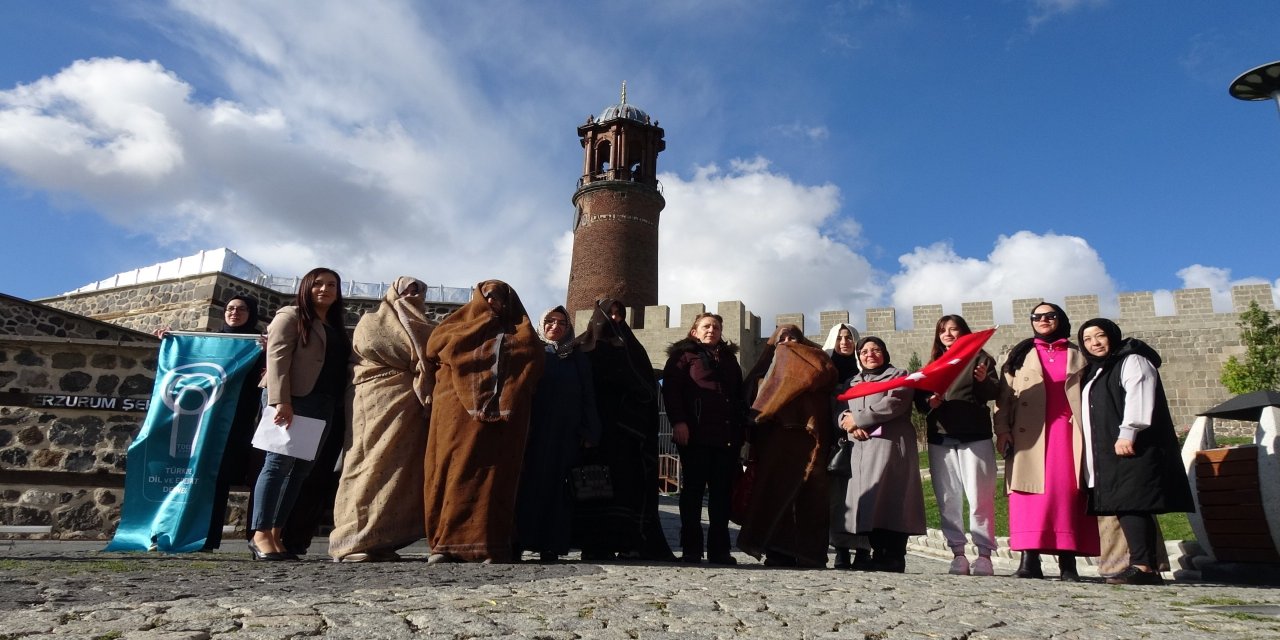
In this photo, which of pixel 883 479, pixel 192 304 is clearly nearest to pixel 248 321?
pixel 883 479

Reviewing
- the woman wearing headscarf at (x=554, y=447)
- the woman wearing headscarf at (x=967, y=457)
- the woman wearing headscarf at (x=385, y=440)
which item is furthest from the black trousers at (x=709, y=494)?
the woman wearing headscarf at (x=385, y=440)

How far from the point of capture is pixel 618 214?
90.8ft

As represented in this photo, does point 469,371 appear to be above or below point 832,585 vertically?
above

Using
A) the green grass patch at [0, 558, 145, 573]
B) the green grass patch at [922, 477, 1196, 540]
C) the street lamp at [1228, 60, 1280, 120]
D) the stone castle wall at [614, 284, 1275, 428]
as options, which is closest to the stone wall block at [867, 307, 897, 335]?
the stone castle wall at [614, 284, 1275, 428]

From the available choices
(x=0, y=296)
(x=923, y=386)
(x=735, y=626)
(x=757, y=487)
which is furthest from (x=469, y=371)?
(x=0, y=296)

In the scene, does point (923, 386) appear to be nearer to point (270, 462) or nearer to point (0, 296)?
point (270, 462)

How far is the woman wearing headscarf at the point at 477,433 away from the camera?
148 inches

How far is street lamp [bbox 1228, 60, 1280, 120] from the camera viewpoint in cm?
682

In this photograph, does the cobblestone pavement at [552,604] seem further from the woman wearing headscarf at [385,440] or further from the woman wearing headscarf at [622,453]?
the woman wearing headscarf at [622,453]

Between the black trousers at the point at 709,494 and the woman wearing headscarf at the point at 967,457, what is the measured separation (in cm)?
124

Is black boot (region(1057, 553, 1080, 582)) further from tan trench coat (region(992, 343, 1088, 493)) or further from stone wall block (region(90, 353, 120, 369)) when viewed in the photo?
stone wall block (region(90, 353, 120, 369))

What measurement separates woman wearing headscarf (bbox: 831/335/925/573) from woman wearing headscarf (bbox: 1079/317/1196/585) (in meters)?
0.92

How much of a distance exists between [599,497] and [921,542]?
5263mm

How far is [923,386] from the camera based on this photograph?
450cm
